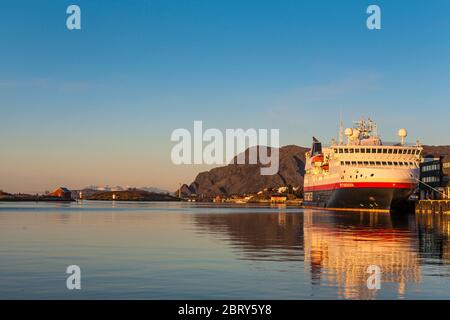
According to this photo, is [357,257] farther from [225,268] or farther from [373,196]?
[373,196]

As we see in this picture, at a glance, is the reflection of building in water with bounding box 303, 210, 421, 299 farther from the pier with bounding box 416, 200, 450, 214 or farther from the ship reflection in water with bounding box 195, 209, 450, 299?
the pier with bounding box 416, 200, 450, 214

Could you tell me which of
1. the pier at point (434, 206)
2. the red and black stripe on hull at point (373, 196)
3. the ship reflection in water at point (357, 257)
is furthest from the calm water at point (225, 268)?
the red and black stripe on hull at point (373, 196)

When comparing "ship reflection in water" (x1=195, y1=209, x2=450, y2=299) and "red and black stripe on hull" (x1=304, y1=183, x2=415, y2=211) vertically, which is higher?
"red and black stripe on hull" (x1=304, y1=183, x2=415, y2=211)

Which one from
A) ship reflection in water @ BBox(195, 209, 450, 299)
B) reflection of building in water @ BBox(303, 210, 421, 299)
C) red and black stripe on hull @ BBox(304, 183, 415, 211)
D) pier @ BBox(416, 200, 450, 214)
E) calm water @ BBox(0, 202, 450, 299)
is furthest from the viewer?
red and black stripe on hull @ BBox(304, 183, 415, 211)

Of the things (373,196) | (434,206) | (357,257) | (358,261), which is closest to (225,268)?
(358,261)

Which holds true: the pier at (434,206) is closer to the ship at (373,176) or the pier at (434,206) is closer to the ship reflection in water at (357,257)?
the ship at (373,176)

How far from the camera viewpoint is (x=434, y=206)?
108688 millimetres

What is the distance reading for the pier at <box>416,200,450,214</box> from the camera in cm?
10522

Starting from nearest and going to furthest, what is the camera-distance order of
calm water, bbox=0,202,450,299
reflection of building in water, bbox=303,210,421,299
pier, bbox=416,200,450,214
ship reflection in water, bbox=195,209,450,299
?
calm water, bbox=0,202,450,299 < ship reflection in water, bbox=195,209,450,299 < reflection of building in water, bbox=303,210,421,299 < pier, bbox=416,200,450,214

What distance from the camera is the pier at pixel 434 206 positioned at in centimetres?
10522

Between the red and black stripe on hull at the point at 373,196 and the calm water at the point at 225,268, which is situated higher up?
the red and black stripe on hull at the point at 373,196

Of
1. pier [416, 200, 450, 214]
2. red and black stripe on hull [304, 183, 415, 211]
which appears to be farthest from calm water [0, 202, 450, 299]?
red and black stripe on hull [304, 183, 415, 211]
